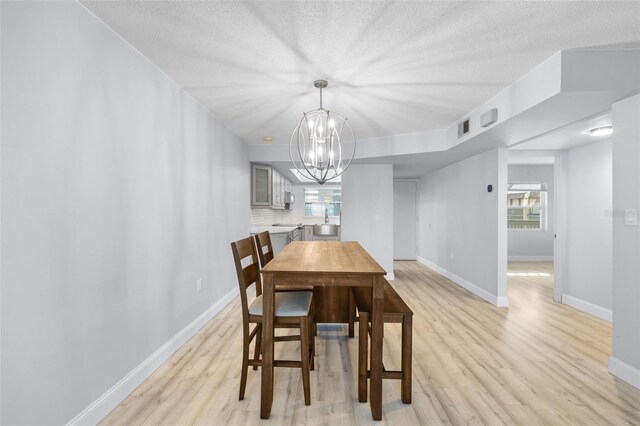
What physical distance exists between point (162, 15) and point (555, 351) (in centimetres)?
403

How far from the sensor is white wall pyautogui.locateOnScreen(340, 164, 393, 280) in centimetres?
521

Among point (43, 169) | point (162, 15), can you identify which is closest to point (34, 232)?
point (43, 169)

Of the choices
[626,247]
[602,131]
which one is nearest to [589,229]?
[602,131]

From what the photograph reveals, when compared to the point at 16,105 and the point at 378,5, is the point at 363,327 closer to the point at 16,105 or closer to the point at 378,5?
the point at 378,5

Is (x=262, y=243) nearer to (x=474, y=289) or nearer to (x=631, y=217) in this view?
(x=631, y=217)

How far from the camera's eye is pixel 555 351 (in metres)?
2.58

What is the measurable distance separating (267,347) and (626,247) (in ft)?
9.07

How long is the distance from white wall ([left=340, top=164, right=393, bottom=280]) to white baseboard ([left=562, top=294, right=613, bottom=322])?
96.8 inches

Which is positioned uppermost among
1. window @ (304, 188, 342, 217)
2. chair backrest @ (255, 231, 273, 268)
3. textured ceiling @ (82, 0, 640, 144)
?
textured ceiling @ (82, 0, 640, 144)

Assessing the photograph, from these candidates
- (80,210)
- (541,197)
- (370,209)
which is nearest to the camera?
(80,210)

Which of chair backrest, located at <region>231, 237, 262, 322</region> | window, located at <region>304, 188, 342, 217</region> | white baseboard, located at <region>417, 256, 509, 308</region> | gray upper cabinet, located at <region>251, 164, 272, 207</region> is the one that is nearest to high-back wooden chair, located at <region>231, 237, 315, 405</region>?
chair backrest, located at <region>231, 237, 262, 322</region>

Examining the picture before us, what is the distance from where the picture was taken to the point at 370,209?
5.25 m

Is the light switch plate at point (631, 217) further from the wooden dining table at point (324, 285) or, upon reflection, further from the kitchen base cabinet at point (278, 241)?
the kitchen base cabinet at point (278, 241)

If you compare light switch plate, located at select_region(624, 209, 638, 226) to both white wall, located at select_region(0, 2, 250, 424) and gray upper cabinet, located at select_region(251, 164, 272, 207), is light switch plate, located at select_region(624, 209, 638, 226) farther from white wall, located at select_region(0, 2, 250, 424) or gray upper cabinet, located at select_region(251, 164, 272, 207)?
gray upper cabinet, located at select_region(251, 164, 272, 207)
